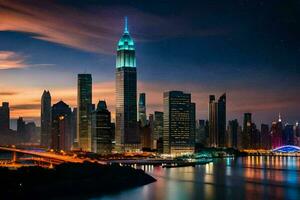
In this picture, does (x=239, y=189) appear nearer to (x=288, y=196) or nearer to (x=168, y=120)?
(x=288, y=196)

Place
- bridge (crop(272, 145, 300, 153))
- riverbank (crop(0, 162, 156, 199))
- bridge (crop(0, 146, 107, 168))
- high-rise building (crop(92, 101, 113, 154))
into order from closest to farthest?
riverbank (crop(0, 162, 156, 199))
bridge (crop(0, 146, 107, 168))
high-rise building (crop(92, 101, 113, 154))
bridge (crop(272, 145, 300, 153))

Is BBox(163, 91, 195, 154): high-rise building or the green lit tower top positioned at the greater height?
the green lit tower top

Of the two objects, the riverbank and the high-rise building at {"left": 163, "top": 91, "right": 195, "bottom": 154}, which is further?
the high-rise building at {"left": 163, "top": 91, "right": 195, "bottom": 154}

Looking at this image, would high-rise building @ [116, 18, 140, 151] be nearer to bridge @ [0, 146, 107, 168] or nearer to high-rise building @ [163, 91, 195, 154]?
high-rise building @ [163, 91, 195, 154]

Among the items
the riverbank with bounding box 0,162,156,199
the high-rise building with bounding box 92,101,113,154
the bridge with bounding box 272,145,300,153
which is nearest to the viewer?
the riverbank with bounding box 0,162,156,199

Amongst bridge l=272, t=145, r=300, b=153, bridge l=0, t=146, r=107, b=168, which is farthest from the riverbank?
bridge l=272, t=145, r=300, b=153

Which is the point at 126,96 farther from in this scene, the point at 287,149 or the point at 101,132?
the point at 287,149

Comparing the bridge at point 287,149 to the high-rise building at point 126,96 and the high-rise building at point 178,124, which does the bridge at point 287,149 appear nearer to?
the high-rise building at point 178,124
